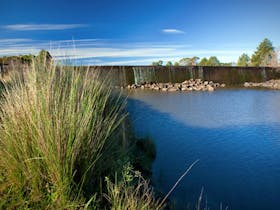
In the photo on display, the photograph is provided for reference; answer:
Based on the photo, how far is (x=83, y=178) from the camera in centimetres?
171

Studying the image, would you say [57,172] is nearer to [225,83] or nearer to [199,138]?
[199,138]

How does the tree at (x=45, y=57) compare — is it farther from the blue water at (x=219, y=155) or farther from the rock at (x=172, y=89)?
the rock at (x=172, y=89)

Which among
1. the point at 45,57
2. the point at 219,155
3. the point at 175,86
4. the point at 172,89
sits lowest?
the point at 219,155

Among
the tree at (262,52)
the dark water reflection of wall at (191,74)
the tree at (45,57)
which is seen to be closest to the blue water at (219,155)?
the tree at (45,57)

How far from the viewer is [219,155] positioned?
4.23 meters

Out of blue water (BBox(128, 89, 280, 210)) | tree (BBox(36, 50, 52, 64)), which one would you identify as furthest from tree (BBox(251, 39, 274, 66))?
tree (BBox(36, 50, 52, 64))

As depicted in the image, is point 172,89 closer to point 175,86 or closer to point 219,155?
point 175,86

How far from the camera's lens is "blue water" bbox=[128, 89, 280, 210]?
118 inches

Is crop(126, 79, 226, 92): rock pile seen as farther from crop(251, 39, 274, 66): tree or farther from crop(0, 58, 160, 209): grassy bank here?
crop(251, 39, 274, 66): tree

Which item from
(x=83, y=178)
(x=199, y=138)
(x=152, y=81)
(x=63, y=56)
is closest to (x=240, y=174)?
(x=199, y=138)

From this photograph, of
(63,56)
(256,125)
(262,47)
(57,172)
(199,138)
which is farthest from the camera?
(262,47)

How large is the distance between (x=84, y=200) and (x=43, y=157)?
1.27 ft

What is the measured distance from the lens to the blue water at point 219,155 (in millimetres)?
2988

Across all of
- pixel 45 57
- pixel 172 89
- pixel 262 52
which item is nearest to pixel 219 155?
pixel 45 57
